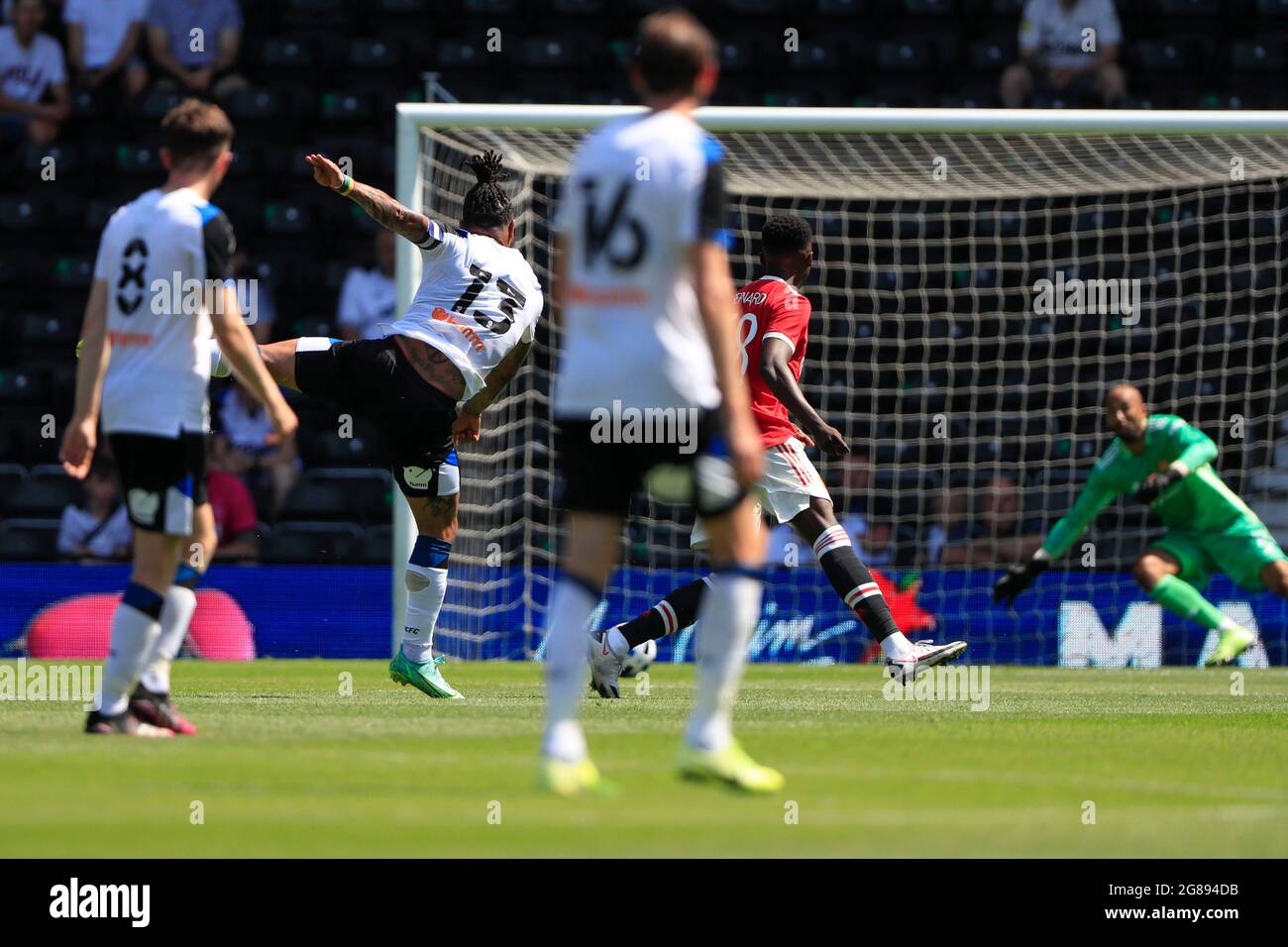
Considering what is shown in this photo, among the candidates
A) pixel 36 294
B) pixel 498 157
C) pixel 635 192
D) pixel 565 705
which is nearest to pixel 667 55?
pixel 635 192

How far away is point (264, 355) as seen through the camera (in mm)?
8805

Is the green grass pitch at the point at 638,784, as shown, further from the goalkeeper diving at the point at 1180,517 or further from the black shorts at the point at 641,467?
the goalkeeper diving at the point at 1180,517

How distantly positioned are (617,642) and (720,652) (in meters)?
4.10

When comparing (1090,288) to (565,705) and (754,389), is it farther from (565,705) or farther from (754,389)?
(565,705)

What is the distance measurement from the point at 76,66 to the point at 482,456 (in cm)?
680

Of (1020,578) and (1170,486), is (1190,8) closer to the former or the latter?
(1170,486)

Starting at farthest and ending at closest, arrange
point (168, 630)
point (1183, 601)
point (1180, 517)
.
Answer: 1. point (1180, 517)
2. point (1183, 601)
3. point (168, 630)

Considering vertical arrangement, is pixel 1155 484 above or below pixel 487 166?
below

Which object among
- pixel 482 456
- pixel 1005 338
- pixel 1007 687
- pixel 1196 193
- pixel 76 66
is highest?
pixel 76 66

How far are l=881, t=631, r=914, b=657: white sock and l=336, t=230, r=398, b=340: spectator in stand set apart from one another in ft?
22.3

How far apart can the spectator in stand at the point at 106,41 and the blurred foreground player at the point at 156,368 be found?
463 inches

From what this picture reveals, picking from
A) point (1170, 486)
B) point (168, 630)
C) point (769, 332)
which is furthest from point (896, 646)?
point (1170, 486)

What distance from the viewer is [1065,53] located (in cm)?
1639
